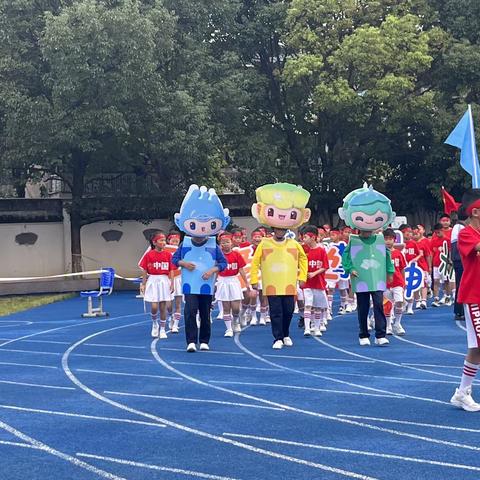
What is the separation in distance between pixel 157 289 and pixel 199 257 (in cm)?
238

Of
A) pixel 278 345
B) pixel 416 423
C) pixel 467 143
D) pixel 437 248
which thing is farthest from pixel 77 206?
pixel 416 423

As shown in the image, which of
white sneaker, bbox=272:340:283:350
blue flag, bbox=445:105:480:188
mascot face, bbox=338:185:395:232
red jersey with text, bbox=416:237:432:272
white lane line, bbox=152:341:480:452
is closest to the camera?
white lane line, bbox=152:341:480:452

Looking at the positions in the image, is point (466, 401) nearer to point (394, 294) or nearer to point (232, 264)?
point (394, 294)

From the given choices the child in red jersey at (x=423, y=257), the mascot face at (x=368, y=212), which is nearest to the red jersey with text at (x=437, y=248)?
the child in red jersey at (x=423, y=257)

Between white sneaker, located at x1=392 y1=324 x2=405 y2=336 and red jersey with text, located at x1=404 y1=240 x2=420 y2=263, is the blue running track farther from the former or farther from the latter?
red jersey with text, located at x1=404 y1=240 x2=420 y2=263

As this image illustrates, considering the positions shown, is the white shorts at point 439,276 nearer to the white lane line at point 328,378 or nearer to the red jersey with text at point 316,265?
the red jersey with text at point 316,265

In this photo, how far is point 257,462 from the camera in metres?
7.13

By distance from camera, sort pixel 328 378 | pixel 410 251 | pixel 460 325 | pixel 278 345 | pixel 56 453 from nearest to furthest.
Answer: pixel 56 453, pixel 328 378, pixel 278 345, pixel 460 325, pixel 410 251

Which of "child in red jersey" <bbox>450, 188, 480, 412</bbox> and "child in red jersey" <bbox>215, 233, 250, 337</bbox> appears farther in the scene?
"child in red jersey" <bbox>215, 233, 250, 337</bbox>

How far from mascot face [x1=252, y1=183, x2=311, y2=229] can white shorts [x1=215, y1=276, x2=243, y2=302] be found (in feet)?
7.00

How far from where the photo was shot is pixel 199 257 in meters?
14.3

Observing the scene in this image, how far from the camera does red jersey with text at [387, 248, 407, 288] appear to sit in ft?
52.9

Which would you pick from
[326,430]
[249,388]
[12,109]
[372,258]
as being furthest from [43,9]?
[326,430]

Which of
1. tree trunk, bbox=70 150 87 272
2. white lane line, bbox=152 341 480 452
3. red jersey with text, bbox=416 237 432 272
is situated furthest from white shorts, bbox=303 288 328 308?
Answer: tree trunk, bbox=70 150 87 272
